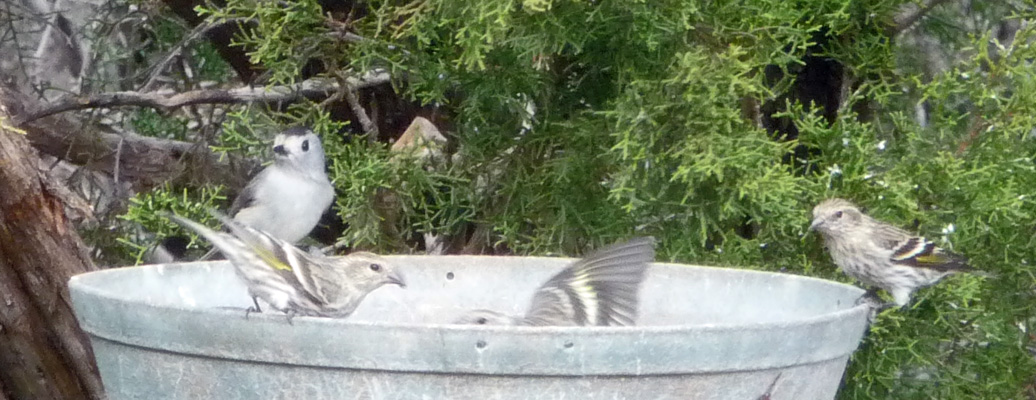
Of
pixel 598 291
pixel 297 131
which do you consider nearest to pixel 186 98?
pixel 297 131

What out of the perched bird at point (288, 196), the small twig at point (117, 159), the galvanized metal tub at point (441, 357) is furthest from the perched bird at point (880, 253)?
the small twig at point (117, 159)

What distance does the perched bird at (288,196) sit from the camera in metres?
2.83

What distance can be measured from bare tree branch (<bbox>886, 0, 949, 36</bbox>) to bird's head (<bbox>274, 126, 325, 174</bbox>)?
1.39 m

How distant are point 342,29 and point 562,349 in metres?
1.43

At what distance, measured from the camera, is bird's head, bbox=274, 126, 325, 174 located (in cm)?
271

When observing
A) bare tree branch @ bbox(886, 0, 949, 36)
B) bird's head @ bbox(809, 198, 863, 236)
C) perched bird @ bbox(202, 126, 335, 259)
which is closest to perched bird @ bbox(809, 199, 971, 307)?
bird's head @ bbox(809, 198, 863, 236)

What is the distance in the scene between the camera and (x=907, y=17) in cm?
286

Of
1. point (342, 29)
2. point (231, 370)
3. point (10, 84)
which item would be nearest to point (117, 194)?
point (10, 84)

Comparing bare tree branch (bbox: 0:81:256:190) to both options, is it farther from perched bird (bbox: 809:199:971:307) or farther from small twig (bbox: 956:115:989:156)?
small twig (bbox: 956:115:989:156)

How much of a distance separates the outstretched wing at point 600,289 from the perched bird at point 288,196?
3.58 ft

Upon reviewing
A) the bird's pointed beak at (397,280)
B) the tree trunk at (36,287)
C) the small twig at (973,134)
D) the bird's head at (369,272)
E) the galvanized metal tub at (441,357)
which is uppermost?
the small twig at (973,134)

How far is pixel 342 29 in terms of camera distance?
2.58 metres

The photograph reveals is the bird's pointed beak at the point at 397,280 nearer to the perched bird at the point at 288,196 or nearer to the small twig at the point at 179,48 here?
the perched bird at the point at 288,196

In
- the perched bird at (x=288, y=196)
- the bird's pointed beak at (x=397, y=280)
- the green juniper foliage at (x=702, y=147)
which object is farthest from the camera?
the perched bird at (x=288, y=196)
